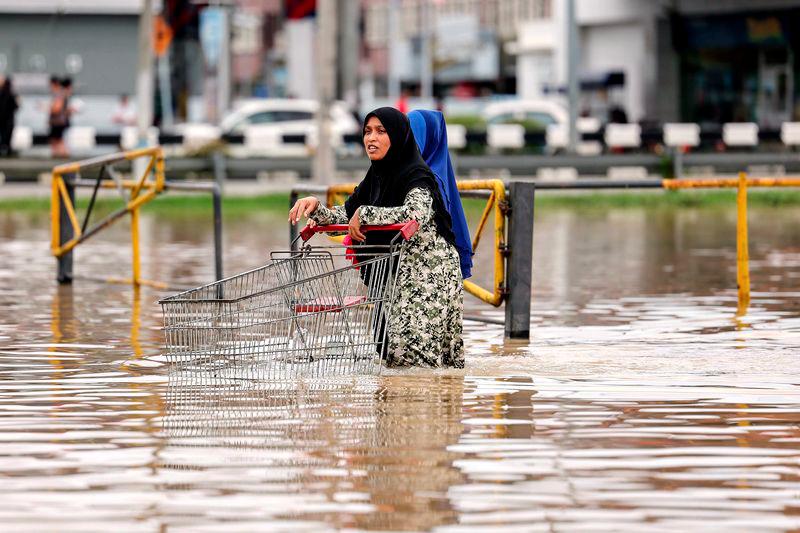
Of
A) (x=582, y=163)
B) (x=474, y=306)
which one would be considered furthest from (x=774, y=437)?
(x=582, y=163)

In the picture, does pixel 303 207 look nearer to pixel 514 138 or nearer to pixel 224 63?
pixel 514 138

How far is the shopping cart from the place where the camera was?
919cm

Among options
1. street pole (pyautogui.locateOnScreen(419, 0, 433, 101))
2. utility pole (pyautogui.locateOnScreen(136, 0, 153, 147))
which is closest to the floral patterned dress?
utility pole (pyautogui.locateOnScreen(136, 0, 153, 147))

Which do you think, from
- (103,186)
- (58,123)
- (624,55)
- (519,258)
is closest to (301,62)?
(624,55)

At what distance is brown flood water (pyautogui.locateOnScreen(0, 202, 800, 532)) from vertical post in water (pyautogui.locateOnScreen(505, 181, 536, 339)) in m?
0.19

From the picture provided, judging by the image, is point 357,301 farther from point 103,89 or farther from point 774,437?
point 103,89

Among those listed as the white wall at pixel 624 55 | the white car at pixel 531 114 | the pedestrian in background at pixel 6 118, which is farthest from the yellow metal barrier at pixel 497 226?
the white wall at pixel 624 55

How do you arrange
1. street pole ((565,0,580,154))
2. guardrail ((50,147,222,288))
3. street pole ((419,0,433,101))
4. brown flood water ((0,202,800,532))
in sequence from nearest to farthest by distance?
brown flood water ((0,202,800,532))
guardrail ((50,147,222,288))
street pole ((565,0,580,154))
street pole ((419,0,433,101))

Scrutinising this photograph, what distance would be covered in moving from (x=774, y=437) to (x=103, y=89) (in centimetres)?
4737

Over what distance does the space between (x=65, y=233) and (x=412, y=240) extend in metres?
6.85

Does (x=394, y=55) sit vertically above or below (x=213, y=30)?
below

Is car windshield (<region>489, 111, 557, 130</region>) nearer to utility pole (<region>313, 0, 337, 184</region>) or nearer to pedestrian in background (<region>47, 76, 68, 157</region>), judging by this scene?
pedestrian in background (<region>47, 76, 68, 157</region>)

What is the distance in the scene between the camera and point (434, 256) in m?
9.85

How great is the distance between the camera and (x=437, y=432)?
8.01 meters
